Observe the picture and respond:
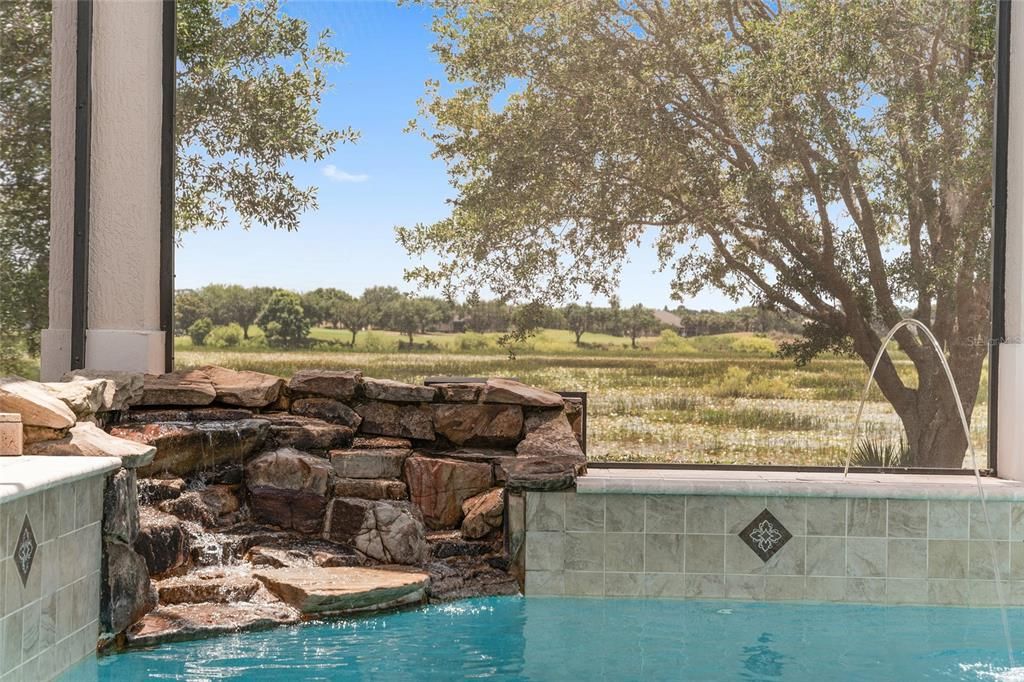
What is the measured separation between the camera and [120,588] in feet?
12.1

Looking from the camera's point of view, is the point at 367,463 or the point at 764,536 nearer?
the point at 764,536

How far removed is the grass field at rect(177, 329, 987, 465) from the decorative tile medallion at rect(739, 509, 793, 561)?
1.10 meters

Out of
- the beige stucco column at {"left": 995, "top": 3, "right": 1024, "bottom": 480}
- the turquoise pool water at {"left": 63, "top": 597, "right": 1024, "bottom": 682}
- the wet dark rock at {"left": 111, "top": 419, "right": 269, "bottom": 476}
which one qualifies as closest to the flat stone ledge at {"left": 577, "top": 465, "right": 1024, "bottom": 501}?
the beige stucco column at {"left": 995, "top": 3, "right": 1024, "bottom": 480}

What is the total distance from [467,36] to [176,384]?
8.90ft

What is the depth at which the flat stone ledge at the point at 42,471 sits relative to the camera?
286 cm

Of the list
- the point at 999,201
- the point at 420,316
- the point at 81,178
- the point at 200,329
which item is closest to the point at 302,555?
the point at 420,316

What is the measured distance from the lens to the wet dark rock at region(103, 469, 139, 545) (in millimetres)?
3646

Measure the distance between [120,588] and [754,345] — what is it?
12.5ft

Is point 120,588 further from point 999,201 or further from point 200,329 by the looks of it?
point 999,201

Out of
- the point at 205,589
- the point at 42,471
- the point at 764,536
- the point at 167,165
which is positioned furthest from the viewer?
the point at 167,165

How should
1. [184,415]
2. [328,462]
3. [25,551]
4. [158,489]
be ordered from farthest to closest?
[328,462] → [184,415] → [158,489] → [25,551]

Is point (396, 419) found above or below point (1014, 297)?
below

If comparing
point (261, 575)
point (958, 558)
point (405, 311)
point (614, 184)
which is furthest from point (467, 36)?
point (958, 558)

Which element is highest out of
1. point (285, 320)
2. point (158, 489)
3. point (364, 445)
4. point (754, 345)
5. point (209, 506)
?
point (285, 320)
